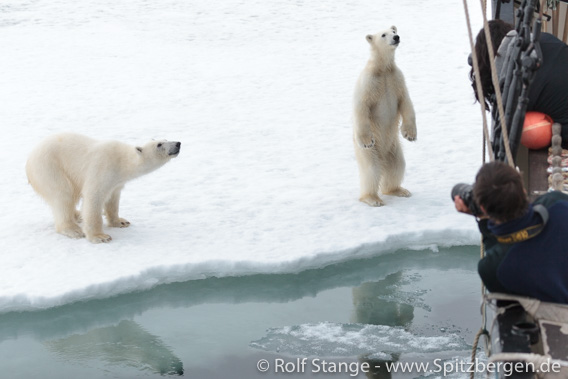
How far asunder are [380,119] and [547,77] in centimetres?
213

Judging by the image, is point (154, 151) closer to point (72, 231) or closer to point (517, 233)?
point (72, 231)

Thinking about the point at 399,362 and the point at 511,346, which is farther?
the point at 399,362

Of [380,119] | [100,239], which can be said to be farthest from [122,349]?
[380,119]

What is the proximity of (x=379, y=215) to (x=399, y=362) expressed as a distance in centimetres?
192

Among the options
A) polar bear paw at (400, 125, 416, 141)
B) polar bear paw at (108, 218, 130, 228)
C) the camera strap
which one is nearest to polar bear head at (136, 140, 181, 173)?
polar bear paw at (108, 218, 130, 228)

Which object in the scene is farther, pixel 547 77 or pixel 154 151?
pixel 154 151

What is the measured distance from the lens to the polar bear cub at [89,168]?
527 cm

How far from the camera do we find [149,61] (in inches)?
399

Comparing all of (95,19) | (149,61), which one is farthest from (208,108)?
(95,19)

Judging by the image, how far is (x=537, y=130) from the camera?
3840mm

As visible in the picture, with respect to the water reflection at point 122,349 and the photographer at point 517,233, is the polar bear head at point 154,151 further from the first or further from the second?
the photographer at point 517,233

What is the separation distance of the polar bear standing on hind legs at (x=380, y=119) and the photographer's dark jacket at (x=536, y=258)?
3.17 meters

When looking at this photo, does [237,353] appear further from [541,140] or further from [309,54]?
[309,54]

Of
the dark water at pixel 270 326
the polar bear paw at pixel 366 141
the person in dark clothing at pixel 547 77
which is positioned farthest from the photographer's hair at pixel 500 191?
the polar bear paw at pixel 366 141
